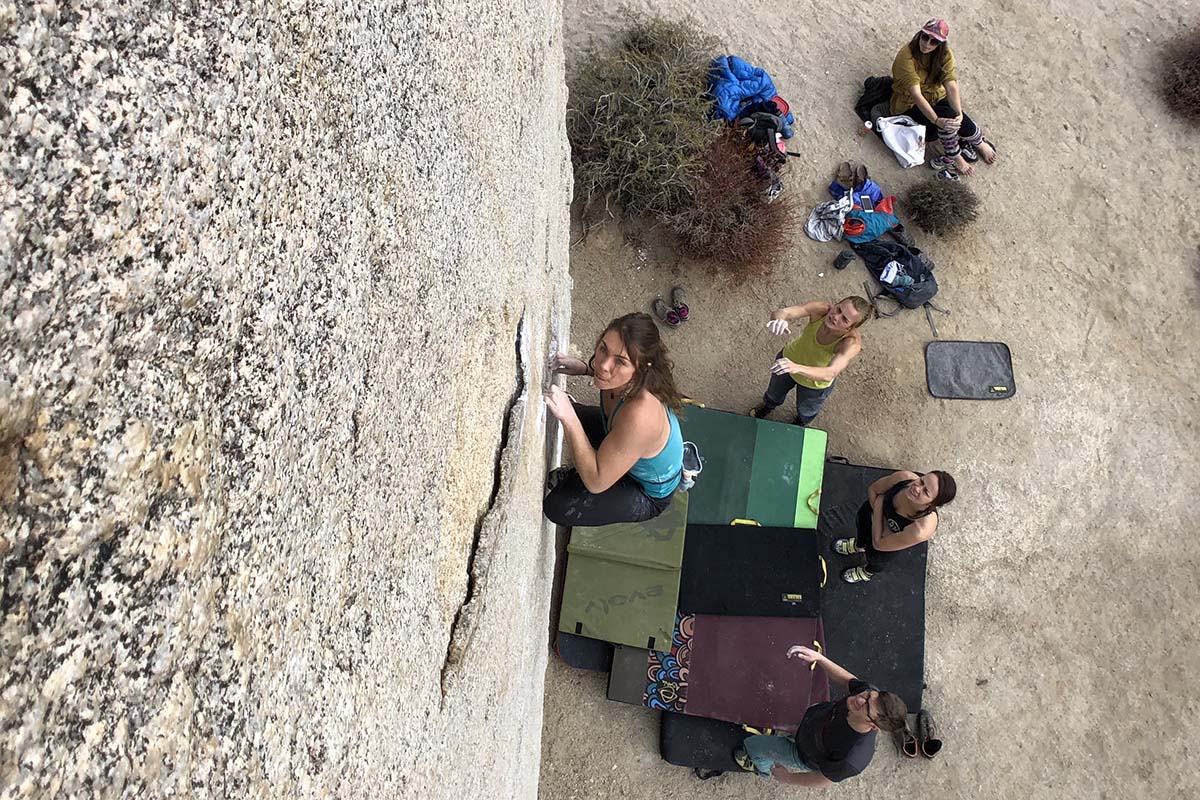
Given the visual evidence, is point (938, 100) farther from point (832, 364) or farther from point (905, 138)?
point (832, 364)

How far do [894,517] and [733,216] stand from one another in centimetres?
260

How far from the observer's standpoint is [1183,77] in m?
6.66

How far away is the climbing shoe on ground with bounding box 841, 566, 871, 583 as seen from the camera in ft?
15.2

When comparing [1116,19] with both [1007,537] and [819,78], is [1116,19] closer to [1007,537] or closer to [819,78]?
[819,78]

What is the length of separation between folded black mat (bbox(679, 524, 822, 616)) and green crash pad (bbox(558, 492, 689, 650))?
175 millimetres

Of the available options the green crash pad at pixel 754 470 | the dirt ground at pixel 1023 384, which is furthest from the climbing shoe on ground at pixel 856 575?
the dirt ground at pixel 1023 384

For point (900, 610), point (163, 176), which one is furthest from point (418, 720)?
point (900, 610)

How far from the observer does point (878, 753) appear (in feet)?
15.4

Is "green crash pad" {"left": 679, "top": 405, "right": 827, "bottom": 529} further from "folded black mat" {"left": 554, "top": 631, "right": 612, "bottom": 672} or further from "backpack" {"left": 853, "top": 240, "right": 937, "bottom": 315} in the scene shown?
"backpack" {"left": 853, "top": 240, "right": 937, "bottom": 315}

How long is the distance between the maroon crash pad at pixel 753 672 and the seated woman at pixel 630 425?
1.70 meters

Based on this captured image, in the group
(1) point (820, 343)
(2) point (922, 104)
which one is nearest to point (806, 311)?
(1) point (820, 343)

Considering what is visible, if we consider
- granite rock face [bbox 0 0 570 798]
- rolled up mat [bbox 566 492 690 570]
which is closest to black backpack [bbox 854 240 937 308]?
rolled up mat [bbox 566 492 690 570]

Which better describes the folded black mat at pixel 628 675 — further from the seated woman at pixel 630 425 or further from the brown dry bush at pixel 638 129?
the brown dry bush at pixel 638 129

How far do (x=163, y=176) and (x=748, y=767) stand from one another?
4.59 metres
